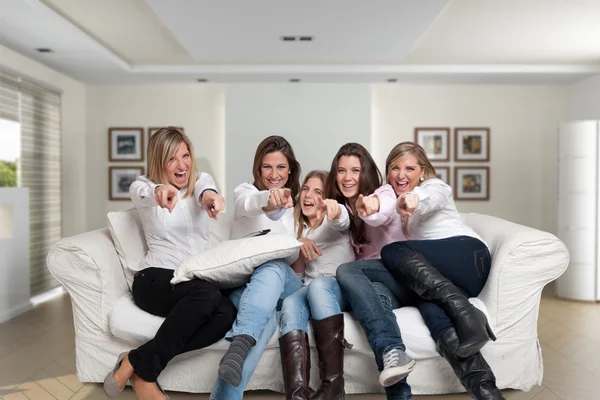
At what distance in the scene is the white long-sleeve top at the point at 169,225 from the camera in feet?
8.41

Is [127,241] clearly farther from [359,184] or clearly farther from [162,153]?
[359,184]

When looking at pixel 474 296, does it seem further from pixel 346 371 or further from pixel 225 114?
pixel 225 114

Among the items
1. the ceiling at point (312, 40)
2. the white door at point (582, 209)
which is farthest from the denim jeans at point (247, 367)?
the white door at point (582, 209)

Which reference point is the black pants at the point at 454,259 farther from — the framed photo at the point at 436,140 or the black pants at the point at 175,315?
the framed photo at the point at 436,140

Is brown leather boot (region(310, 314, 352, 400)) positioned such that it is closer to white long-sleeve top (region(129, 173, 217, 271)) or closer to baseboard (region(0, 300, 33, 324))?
white long-sleeve top (region(129, 173, 217, 271))

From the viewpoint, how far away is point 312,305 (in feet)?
7.66

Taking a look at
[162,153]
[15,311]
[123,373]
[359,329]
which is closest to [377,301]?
[359,329]

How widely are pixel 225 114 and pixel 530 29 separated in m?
3.40

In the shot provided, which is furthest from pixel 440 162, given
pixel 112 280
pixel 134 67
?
pixel 112 280

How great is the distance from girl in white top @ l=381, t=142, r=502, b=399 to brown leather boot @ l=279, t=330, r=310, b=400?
1.73 ft

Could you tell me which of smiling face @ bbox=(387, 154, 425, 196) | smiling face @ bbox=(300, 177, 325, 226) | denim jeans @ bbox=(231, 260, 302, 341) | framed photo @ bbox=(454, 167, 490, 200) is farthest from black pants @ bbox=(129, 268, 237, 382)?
framed photo @ bbox=(454, 167, 490, 200)

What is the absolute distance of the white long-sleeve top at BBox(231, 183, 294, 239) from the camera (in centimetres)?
268

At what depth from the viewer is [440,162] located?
6680 millimetres

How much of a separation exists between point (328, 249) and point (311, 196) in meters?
0.29
